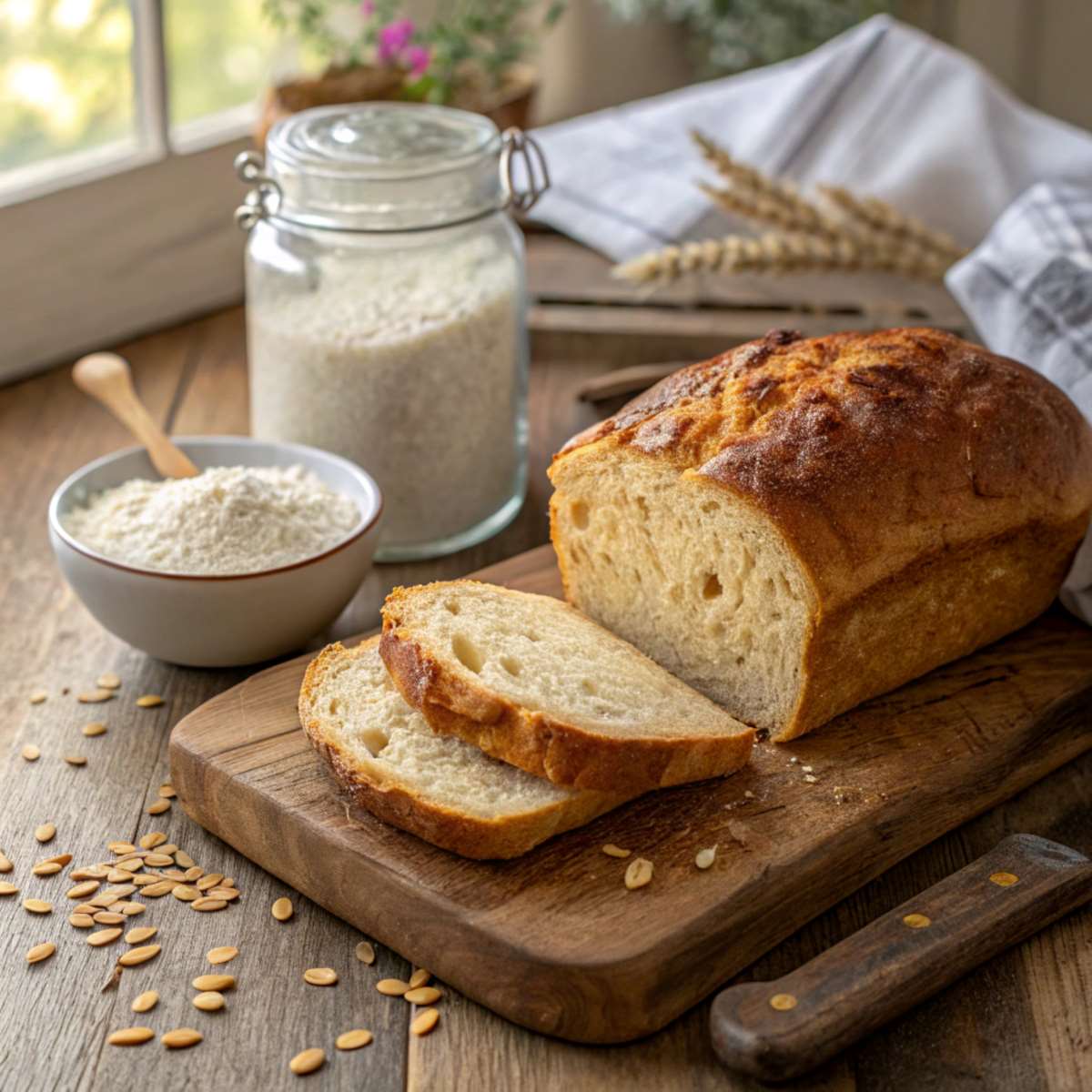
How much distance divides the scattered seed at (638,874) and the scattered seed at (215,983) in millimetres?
486

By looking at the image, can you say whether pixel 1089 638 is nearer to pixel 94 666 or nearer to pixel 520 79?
pixel 94 666

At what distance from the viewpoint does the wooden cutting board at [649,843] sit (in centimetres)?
168

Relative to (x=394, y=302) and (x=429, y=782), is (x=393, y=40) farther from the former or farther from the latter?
(x=429, y=782)

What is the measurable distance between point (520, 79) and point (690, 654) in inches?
85.7

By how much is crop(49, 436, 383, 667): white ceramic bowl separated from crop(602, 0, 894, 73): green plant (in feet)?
9.32

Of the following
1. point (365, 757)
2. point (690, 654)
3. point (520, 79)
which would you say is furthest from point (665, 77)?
point (365, 757)

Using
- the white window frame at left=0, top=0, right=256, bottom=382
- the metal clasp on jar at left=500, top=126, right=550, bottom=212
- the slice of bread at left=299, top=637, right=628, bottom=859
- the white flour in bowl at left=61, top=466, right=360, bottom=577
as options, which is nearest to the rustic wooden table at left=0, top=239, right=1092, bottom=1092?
the slice of bread at left=299, top=637, right=628, bottom=859

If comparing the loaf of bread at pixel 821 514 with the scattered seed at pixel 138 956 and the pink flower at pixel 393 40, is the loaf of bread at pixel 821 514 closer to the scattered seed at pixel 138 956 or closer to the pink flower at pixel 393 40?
the scattered seed at pixel 138 956

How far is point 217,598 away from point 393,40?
191 centimetres

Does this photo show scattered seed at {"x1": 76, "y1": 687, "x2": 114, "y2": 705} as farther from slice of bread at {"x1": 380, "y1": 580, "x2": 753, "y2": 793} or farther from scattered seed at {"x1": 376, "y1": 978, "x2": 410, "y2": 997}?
scattered seed at {"x1": 376, "y1": 978, "x2": 410, "y2": 997}

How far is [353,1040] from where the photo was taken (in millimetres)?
1661

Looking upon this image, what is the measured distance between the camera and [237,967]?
1776 millimetres

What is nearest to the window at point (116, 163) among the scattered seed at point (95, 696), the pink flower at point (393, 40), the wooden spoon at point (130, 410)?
the pink flower at point (393, 40)

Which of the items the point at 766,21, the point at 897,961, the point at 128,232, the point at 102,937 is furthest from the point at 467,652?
the point at 766,21
